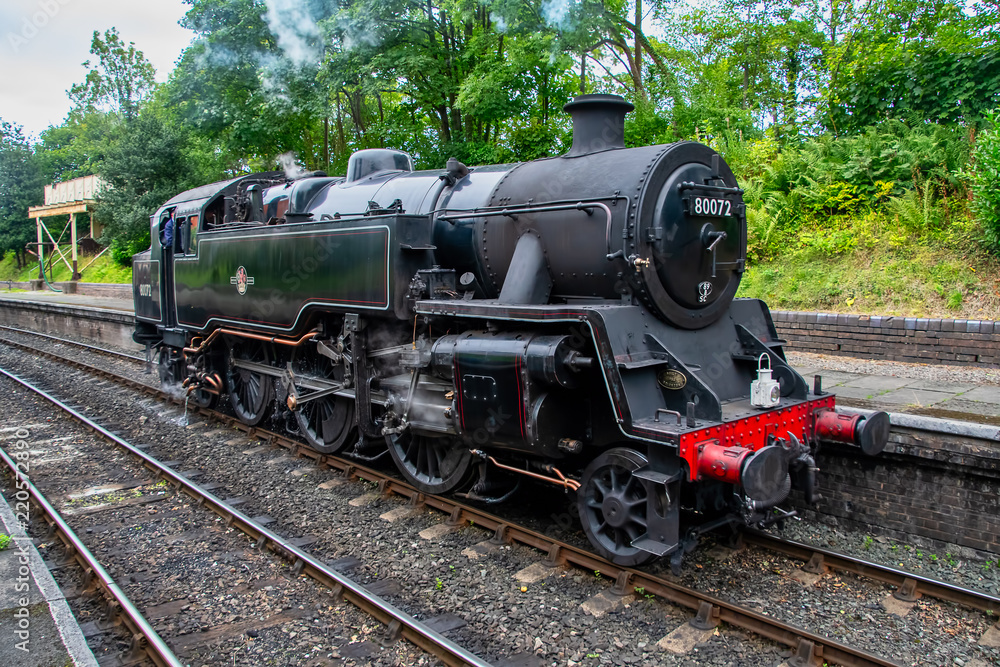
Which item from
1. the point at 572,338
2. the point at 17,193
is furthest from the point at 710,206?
the point at 17,193

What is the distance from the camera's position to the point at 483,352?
4773mm

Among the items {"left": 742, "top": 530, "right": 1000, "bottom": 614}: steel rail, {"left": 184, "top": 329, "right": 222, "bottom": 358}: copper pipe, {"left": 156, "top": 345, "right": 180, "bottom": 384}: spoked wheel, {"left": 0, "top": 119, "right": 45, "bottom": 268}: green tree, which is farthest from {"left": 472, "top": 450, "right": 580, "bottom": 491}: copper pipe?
{"left": 0, "top": 119, "right": 45, "bottom": 268}: green tree

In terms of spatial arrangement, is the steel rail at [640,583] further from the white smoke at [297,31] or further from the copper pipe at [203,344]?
the white smoke at [297,31]

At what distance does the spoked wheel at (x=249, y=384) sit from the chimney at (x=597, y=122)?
4645 millimetres

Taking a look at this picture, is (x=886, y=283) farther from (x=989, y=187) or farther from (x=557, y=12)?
(x=557, y=12)

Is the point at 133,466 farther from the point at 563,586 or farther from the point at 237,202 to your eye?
the point at 563,586

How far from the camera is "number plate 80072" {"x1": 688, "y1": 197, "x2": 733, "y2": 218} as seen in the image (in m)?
4.79

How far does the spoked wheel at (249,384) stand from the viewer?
8141 millimetres

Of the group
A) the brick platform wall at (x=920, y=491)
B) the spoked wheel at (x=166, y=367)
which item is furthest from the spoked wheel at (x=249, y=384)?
the brick platform wall at (x=920, y=491)

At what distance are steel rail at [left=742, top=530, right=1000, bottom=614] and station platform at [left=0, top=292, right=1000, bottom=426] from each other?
1836 millimetres

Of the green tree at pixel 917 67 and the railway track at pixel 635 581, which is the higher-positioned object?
the green tree at pixel 917 67

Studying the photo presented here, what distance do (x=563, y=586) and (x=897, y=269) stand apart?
730cm

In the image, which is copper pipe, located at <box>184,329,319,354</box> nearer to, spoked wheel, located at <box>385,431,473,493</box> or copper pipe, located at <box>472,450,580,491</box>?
spoked wheel, located at <box>385,431,473,493</box>

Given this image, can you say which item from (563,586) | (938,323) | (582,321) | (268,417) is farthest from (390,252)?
(938,323)
